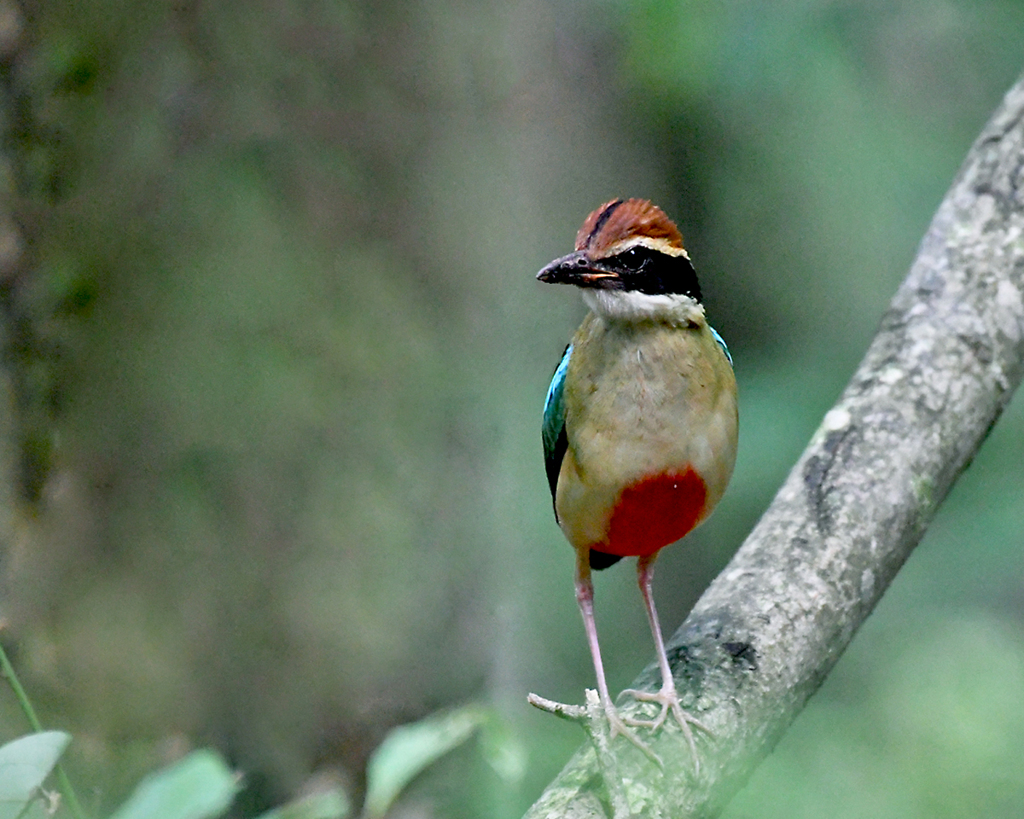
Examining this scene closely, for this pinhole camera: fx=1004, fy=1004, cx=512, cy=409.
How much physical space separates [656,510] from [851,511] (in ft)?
3.05

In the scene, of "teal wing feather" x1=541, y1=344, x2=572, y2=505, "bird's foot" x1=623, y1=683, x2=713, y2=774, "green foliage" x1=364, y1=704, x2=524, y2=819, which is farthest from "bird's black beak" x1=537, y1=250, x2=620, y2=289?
"green foliage" x1=364, y1=704, x2=524, y2=819

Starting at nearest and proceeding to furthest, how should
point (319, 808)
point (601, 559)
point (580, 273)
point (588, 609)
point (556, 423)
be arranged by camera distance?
point (319, 808), point (580, 273), point (556, 423), point (588, 609), point (601, 559)

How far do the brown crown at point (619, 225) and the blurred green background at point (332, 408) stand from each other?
167 centimetres

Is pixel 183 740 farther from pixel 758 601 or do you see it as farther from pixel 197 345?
Result: pixel 758 601

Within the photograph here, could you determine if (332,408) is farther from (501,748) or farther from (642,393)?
(501,748)

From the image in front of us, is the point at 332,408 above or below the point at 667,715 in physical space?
above

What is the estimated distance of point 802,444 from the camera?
22.7 ft

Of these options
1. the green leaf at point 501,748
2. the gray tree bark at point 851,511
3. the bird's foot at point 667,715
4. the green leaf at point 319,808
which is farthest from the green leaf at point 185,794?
the bird's foot at point 667,715

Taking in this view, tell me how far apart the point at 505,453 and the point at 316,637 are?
2.35 meters

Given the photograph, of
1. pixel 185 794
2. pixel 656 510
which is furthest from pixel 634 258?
pixel 185 794

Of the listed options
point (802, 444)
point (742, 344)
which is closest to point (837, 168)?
point (742, 344)

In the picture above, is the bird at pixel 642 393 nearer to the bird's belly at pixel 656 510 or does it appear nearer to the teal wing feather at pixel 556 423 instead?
the bird's belly at pixel 656 510

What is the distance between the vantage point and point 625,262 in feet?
11.6

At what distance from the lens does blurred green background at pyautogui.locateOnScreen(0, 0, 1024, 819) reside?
12.6ft
